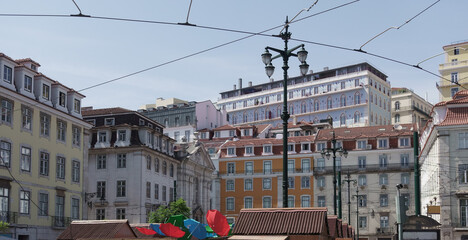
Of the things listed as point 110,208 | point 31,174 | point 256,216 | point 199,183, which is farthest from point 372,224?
point 256,216

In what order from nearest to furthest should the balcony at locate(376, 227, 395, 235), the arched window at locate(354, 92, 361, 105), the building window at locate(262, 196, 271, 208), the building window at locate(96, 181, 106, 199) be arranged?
the building window at locate(96, 181, 106, 199) → the balcony at locate(376, 227, 395, 235) → the building window at locate(262, 196, 271, 208) → the arched window at locate(354, 92, 361, 105)

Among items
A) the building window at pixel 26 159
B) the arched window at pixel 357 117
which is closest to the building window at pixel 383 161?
the arched window at pixel 357 117

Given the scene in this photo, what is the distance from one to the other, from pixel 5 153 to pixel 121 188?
798 inches

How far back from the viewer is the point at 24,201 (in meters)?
37.8

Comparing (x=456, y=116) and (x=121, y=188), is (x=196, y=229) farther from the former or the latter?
(x=121, y=188)

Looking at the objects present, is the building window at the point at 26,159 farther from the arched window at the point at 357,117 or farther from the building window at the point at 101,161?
the arched window at the point at 357,117

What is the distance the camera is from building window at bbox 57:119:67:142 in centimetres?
4212

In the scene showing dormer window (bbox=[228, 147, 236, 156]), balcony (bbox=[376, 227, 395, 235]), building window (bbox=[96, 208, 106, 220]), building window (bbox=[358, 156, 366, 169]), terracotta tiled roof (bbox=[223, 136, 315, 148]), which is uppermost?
terracotta tiled roof (bbox=[223, 136, 315, 148])

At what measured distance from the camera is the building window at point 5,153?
35.9m

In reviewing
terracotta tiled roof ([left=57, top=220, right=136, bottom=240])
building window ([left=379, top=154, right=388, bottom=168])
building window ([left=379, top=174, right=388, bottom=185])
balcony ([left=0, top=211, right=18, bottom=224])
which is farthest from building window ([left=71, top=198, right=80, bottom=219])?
building window ([left=379, top=154, right=388, bottom=168])

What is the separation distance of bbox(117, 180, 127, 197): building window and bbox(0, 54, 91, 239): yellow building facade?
1091 cm

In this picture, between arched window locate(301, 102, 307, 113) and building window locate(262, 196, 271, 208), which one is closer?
building window locate(262, 196, 271, 208)

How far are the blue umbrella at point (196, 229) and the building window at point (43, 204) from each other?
20376mm

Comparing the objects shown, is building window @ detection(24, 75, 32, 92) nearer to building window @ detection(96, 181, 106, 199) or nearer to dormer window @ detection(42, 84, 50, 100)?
dormer window @ detection(42, 84, 50, 100)
